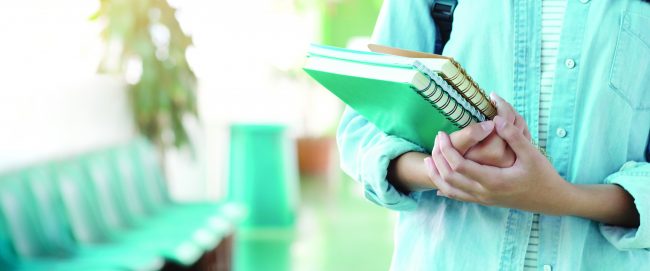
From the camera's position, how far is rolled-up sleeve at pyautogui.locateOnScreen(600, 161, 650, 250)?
1.11 metres

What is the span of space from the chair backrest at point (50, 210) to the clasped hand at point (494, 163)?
2983 millimetres

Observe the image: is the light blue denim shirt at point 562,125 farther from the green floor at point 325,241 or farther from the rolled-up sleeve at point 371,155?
the green floor at point 325,241

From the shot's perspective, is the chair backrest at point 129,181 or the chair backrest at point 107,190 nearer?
the chair backrest at point 107,190

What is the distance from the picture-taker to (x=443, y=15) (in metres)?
1.24

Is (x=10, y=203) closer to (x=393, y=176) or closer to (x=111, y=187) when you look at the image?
(x=111, y=187)

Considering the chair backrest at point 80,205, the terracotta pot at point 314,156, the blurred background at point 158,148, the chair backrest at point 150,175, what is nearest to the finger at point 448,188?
the blurred background at point 158,148

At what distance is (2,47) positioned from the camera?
404 centimetres

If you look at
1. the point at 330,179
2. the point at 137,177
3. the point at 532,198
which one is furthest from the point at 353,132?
the point at 330,179

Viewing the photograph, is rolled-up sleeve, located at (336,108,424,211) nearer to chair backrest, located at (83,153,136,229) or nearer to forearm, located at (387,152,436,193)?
forearm, located at (387,152,436,193)

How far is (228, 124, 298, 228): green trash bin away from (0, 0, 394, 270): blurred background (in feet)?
0.04

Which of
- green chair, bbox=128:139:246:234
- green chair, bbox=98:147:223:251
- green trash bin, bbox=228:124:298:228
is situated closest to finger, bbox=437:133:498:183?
green chair, bbox=98:147:223:251

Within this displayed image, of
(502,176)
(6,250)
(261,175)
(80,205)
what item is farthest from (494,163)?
(261,175)

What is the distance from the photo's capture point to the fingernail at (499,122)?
101 cm

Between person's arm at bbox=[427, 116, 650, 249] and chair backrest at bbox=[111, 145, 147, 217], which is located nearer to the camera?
person's arm at bbox=[427, 116, 650, 249]
